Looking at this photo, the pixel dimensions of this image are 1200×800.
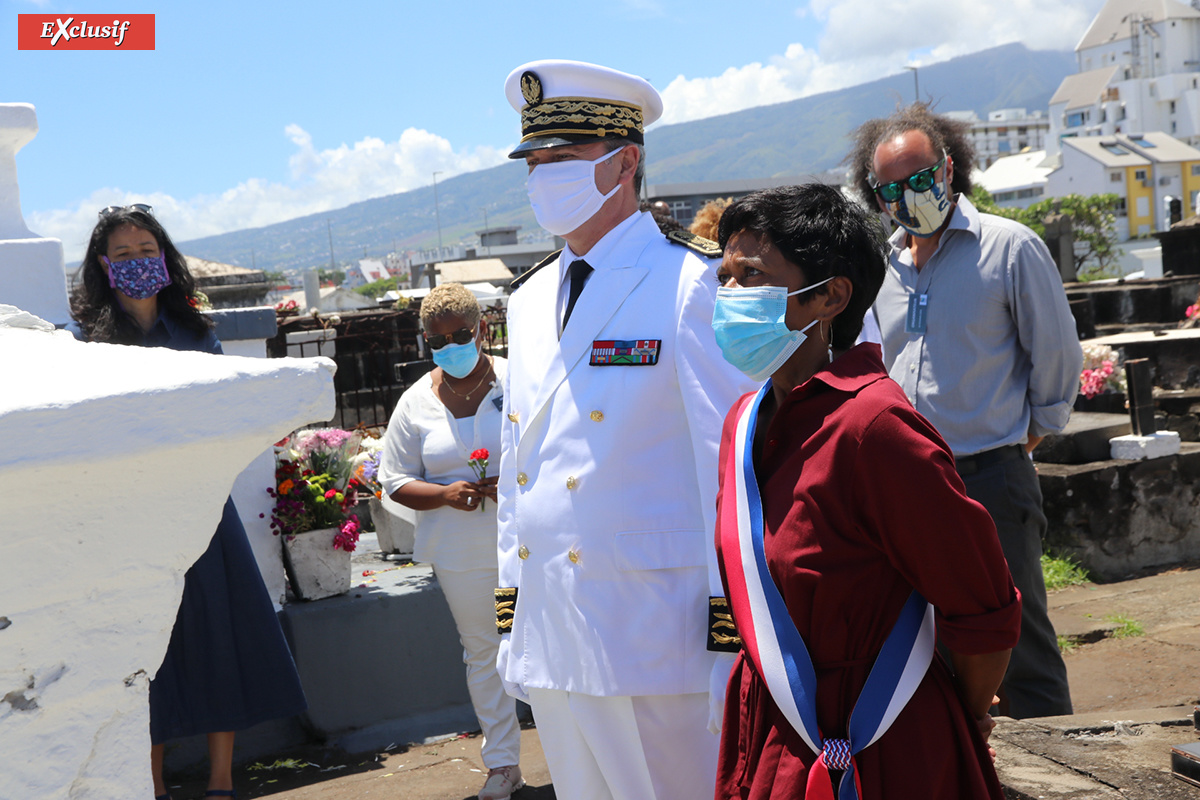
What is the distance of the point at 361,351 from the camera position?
33.4 ft

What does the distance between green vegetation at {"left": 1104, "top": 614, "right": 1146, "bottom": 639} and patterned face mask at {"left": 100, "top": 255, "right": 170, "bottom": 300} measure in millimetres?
4897

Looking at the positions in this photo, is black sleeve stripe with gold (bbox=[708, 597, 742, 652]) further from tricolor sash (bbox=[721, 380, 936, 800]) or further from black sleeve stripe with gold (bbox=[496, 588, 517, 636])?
black sleeve stripe with gold (bbox=[496, 588, 517, 636])

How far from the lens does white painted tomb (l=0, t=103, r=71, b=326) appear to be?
12.8 feet

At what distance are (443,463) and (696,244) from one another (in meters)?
2.20

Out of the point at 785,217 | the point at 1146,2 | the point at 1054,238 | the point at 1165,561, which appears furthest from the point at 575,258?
the point at 1146,2

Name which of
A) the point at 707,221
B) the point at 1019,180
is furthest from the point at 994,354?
the point at 1019,180

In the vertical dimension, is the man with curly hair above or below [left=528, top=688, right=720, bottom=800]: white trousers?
above

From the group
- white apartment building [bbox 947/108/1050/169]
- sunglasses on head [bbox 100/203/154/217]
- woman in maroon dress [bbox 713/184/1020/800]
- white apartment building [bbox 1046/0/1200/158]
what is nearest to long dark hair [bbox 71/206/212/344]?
sunglasses on head [bbox 100/203/154/217]

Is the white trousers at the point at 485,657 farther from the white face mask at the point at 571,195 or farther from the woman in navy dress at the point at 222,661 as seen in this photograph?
the white face mask at the point at 571,195

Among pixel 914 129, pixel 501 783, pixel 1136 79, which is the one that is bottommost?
pixel 501 783

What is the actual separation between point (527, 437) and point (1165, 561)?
5.63m

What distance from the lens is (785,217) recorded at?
73.5 inches

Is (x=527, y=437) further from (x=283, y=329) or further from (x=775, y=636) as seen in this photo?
(x=283, y=329)

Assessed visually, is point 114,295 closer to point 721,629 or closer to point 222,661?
point 222,661
